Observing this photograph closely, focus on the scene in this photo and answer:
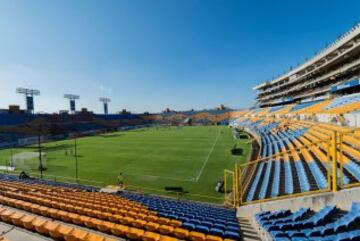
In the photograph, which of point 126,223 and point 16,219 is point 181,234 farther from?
point 16,219

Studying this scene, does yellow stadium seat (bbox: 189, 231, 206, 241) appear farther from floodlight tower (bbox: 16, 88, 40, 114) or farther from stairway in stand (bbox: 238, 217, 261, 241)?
floodlight tower (bbox: 16, 88, 40, 114)

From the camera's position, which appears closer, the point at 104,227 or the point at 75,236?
the point at 75,236

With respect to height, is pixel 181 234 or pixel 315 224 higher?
pixel 315 224

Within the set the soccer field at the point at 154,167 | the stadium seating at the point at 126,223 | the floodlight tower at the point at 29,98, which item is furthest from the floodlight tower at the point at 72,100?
the stadium seating at the point at 126,223

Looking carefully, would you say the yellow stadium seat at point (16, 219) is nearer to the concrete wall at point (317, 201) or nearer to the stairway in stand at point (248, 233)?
the stairway in stand at point (248, 233)

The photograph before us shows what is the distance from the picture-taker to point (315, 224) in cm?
705

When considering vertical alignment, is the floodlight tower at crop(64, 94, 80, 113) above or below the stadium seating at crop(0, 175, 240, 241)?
above

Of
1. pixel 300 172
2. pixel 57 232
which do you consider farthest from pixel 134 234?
pixel 300 172

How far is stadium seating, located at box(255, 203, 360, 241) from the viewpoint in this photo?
241 inches

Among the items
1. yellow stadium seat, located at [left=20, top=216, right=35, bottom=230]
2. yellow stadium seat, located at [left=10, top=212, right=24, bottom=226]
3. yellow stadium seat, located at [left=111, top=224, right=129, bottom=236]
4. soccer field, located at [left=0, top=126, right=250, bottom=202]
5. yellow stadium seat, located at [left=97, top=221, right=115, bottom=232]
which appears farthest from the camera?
soccer field, located at [left=0, top=126, right=250, bottom=202]

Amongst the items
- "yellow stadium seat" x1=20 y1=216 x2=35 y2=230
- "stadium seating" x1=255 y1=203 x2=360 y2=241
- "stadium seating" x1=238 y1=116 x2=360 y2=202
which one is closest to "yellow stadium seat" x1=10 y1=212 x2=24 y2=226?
"yellow stadium seat" x1=20 y1=216 x2=35 y2=230

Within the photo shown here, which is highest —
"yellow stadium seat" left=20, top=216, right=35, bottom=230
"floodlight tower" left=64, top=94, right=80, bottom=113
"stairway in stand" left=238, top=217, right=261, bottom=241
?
"floodlight tower" left=64, top=94, right=80, bottom=113

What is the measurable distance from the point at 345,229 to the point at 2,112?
82619mm

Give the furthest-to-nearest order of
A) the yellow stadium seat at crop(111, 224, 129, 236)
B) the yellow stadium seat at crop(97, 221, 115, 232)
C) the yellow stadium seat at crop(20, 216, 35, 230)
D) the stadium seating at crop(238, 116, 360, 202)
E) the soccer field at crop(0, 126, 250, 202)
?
1. the soccer field at crop(0, 126, 250, 202)
2. the stadium seating at crop(238, 116, 360, 202)
3. the yellow stadium seat at crop(20, 216, 35, 230)
4. the yellow stadium seat at crop(97, 221, 115, 232)
5. the yellow stadium seat at crop(111, 224, 129, 236)
